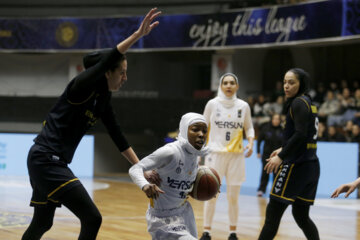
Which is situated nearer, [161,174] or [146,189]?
[146,189]

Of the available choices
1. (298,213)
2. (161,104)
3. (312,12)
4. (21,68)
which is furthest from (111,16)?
(298,213)

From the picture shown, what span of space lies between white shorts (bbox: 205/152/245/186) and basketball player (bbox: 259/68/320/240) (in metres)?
1.93

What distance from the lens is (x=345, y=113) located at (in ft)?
52.8

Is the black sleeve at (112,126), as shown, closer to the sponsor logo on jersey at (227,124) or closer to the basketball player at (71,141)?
the basketball player at (71,141)

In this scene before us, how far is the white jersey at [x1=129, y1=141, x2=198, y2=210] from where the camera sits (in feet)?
14.6

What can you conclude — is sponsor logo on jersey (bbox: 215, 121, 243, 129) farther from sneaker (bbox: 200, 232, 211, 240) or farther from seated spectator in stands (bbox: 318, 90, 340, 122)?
seated spectator in stands (bbox: 318, 90, 340, 122)

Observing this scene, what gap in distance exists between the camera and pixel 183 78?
25078mm

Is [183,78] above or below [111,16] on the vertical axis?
below

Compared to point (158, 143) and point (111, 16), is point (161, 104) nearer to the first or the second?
point (158, 143)

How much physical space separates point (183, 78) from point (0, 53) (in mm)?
7988

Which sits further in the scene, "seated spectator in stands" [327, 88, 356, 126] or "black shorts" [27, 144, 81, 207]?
"seated spectator in stands" [327, 88, 356, 126]

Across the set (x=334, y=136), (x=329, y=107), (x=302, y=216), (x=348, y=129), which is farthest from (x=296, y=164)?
(x=329, y=107)

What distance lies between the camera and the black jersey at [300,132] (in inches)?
204

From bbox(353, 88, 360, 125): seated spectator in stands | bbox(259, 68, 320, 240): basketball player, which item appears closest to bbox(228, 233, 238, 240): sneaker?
bbox(259, 68, 320, 240): basketball player
